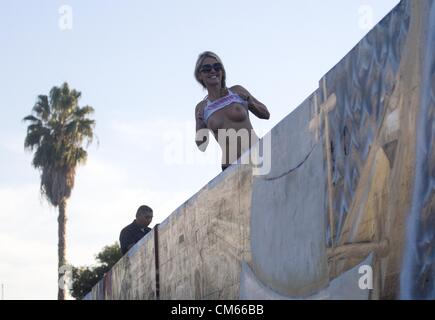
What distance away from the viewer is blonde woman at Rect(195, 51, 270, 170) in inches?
334

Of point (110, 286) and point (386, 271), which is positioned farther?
point (110, 286)

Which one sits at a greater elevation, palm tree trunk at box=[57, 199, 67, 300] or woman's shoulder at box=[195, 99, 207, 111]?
palm tree trunk at box=[57, 199, 67, 300]

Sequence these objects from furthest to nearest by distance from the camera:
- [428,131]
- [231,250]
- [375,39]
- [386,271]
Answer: [231,250] < [375,39] < [386,271] < [428,131]

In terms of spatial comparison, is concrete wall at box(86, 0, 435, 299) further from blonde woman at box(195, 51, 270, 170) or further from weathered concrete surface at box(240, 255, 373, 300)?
blonde woman at box(195, 51, 270, 170)

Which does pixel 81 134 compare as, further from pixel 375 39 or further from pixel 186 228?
pixel 375 39

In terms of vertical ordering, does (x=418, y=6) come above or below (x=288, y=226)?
above

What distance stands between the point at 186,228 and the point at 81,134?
30.1 meters

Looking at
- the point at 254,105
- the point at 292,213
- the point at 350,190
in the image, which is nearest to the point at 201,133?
the point at 254,105

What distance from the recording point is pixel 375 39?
210 inches

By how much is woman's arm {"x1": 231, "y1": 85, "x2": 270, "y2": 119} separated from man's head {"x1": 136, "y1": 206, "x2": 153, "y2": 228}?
14.0ft

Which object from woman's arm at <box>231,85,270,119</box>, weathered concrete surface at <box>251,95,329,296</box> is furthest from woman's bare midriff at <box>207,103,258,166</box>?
weathered concrete surface at <box>251,95,329,296</box>

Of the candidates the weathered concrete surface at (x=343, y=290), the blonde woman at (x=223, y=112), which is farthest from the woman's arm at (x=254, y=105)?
the weathered concrete surface at (x=343, y=290)
